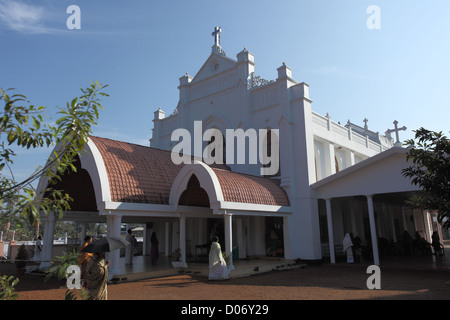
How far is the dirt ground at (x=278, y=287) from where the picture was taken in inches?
333

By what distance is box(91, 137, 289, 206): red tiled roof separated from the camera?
1193 cm

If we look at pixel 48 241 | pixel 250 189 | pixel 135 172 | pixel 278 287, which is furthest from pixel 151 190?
pixel 278 287

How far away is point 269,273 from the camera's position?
13.1 metres

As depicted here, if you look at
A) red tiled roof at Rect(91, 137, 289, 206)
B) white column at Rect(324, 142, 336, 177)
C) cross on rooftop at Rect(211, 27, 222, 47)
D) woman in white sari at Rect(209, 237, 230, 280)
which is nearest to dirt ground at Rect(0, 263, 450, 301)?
woman in white sari at Rect(209, 237, 230, 280)

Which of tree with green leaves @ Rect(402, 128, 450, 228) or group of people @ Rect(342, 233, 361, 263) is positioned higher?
tree with green leaves @ Rect(402, 128, 450, 228)

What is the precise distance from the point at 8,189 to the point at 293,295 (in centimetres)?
732

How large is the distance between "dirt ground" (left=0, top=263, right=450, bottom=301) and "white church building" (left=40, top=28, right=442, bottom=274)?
1.75 m

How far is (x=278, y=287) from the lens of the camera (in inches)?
390

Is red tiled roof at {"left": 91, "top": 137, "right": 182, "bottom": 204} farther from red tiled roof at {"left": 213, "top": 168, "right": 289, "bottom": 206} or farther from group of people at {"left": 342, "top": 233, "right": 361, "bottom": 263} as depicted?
group of people at {"left": 342, "top": 233, "right": 361, "bottom": 263}

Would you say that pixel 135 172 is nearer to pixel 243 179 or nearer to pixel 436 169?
pixel 243 179

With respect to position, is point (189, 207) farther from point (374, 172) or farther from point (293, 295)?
point (374, 172)

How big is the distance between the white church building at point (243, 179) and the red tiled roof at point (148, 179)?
50mm

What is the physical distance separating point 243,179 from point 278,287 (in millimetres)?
5416

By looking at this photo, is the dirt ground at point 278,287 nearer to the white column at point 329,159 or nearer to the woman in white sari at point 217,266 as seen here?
the woman in white sari at point 217,266
